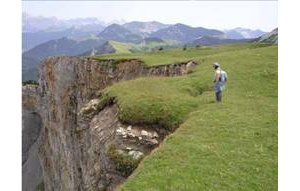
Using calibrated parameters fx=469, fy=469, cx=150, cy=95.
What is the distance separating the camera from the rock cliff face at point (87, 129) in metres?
35.4

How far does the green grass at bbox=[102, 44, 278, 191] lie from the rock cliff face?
91.9 inches

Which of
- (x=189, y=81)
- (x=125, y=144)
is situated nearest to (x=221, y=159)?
(x=125, y=144)

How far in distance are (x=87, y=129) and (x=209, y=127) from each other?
21828 millimetres

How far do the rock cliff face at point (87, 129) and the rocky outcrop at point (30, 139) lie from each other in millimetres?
31185

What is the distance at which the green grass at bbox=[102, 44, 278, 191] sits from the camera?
23656 millimetres

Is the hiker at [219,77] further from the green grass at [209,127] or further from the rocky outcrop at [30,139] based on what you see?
the rocky outcrop at [30,139]

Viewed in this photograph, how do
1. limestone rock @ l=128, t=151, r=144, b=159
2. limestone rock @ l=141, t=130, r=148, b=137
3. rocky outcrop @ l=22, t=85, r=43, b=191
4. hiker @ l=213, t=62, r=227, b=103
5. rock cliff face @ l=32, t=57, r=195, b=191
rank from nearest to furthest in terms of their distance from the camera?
limestone rock @ l=128, t=151, r=144, b=159 < rock cliff face @ l=32, t=57, r=195, b=191 < limestone rock @ l=141, t=130, r=148, b=137 < hiker @ l=213, t=62, r=227, b=103 < rocky outcrop @ l=22, t=85, r=43, b=191

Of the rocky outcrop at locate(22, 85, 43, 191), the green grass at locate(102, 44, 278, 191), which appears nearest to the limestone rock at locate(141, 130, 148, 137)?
the green grass at locate(102, 44, 278, 191)

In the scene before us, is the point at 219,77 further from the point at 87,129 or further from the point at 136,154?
the point at 87,129

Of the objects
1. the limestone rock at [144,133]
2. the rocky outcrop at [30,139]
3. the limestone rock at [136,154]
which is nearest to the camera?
the limestone rock at [136,154]

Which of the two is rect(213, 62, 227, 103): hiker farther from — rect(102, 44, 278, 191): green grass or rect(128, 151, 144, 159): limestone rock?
rect(128, 151, 144, 159): limestone rock

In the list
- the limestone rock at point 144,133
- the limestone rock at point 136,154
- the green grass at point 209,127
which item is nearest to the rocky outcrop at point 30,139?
the green grass at point 209,127

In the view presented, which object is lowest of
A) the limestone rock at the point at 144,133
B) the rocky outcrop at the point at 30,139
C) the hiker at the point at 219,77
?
the rocky outcrop at the point at 30,139
